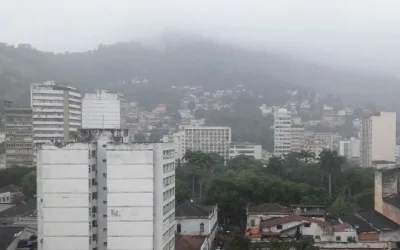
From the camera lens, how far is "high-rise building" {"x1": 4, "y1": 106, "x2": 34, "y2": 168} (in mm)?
77750

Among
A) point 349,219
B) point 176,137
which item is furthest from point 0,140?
point 349,219

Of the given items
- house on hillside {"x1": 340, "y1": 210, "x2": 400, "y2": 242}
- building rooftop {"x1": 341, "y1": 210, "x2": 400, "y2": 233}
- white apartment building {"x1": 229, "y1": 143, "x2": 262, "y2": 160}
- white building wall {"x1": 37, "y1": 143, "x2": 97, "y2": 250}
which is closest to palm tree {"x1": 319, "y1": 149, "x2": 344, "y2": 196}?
building rooftop {"x1": 341, "y1": 210, "x2": 400, "y2": 233}

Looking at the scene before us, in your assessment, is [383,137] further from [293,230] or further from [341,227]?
[341,227]

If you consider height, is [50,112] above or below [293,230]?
above

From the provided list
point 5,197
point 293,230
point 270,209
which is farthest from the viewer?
point 5,197

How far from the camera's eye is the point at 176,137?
376 ft

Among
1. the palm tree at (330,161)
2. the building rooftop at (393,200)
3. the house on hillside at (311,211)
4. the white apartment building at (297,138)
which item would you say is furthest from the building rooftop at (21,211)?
the white apartment building at (297,138)

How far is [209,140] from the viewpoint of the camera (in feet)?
376

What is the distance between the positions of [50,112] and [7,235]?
48263 millimetres

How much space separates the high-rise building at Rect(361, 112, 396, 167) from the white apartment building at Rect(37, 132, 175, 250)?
8179 centimetres

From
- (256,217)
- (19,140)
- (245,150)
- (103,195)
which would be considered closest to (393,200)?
(256,217)

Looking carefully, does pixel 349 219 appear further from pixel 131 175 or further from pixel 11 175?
pixel 11 175

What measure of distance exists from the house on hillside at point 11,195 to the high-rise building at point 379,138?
6568 cm

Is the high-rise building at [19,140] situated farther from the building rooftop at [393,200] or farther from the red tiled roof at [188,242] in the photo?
the building rooftop at [393,200]
